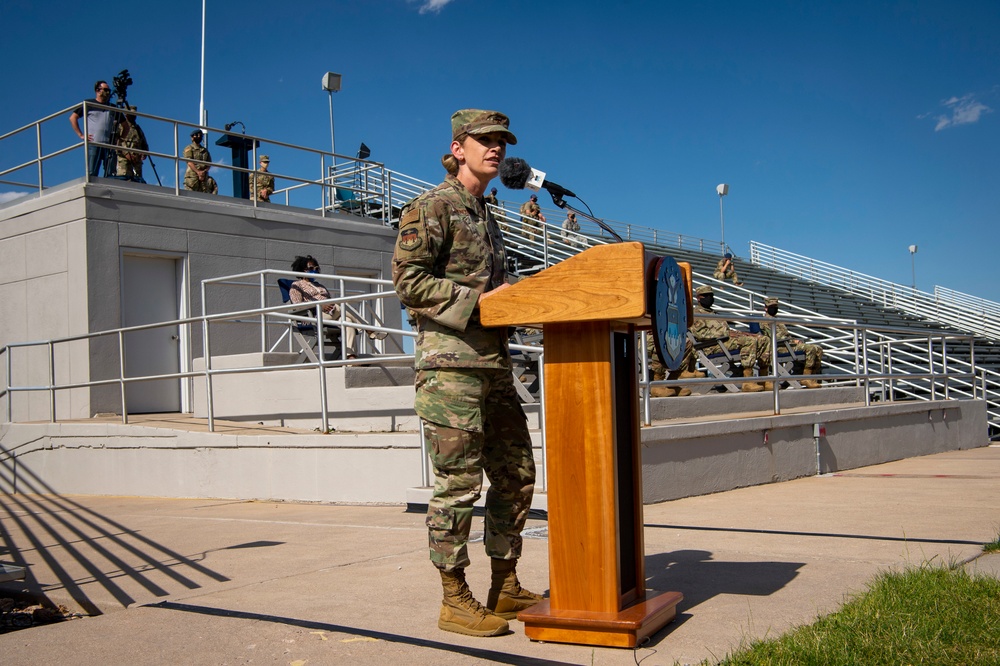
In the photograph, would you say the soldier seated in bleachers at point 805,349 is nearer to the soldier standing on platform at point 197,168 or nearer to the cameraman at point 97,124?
the soldier standing on platform at point 197,168

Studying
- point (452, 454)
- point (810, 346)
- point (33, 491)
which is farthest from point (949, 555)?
point (33, 491)

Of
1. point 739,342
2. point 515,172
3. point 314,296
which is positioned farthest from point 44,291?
point 515,172

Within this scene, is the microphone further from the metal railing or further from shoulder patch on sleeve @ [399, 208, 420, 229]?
the metal railing

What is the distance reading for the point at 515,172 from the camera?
3.84 meters

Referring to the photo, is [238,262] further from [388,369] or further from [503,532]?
[503,532]

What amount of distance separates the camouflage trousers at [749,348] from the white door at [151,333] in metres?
7.85

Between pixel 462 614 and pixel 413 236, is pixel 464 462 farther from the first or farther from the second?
pixel 413 236

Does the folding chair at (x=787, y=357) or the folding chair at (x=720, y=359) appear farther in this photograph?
the folding chair at (x=787, y=357)

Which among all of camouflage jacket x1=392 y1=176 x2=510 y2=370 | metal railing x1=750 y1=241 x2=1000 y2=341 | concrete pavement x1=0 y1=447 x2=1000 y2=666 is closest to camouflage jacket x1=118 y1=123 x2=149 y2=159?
concrete pavement x1=0 y1=447 x2=1000 y2=666

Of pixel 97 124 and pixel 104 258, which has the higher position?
pixel 97 124

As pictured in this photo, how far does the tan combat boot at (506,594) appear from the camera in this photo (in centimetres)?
361

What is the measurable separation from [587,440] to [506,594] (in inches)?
31.9

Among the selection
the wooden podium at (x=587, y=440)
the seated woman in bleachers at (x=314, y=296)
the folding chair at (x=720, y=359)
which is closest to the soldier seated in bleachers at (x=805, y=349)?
the folding chair at (x=720, y=359)

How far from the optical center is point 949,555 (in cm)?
438
